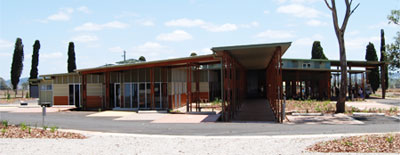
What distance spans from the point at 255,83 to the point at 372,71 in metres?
18.0

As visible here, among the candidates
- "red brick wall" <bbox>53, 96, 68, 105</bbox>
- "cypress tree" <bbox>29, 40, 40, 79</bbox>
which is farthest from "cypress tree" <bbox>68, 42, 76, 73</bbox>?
"red brick wall" <bbox>53, 96, 68, 105</bbox>

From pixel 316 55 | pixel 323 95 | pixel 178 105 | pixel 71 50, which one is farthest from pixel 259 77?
pixel 71 50

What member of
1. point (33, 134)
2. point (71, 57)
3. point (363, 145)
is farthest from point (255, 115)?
point (71, 57)

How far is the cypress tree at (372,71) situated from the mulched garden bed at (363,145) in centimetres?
4142

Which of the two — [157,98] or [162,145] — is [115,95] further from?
[162,145]

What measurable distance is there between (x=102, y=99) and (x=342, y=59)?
51.2 feet

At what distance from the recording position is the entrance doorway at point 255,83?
38.7 m

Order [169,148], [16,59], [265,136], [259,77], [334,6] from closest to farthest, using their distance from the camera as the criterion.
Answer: [169,148]
[265,136]
[334,6]
[259,77]
[16,59]

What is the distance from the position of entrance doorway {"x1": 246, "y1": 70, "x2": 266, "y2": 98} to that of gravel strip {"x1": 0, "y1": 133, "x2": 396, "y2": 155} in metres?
28.8

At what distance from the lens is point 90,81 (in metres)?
25.0

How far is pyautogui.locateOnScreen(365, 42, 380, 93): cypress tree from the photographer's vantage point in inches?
1816

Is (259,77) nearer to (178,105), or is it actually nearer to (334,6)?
(178,105)

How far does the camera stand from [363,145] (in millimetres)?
7922

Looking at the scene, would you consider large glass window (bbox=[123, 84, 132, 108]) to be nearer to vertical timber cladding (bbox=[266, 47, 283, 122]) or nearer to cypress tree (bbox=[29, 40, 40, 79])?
vertical timber cladding (bbox=[266, 47, 283, 122])
